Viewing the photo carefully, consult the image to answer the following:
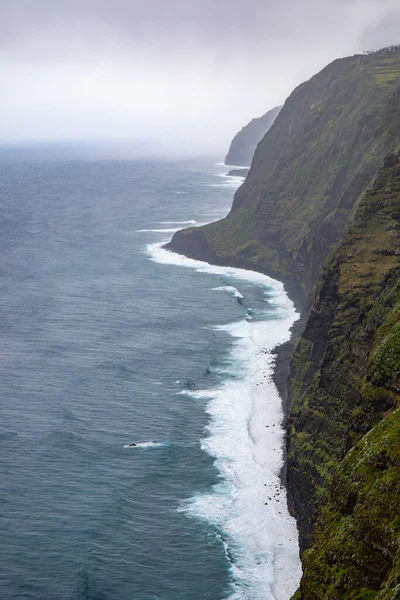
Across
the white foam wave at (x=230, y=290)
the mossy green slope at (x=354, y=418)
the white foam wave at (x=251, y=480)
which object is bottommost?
the white foam wave at (x=251, y=480)

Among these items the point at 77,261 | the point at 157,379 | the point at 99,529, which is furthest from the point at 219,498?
the point at 77,261

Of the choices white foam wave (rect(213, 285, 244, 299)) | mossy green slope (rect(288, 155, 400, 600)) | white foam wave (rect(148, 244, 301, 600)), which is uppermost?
mossy green slope (rect(288, 155, 400, 600))

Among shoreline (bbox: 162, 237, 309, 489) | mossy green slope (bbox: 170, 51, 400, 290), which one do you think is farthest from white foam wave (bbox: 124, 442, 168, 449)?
mossy green slope (bbox: 170, 51, 400, 290)

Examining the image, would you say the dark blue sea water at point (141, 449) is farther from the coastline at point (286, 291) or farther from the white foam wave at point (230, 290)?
the white foam wave at point (230, 290)

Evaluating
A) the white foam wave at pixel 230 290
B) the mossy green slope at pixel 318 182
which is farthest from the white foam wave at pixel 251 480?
the mossy green slope at pixel 318 182

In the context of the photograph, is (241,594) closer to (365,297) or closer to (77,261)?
(365,297)

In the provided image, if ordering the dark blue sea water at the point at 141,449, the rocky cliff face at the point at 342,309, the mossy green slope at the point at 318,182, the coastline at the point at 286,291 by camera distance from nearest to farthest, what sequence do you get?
the rocky cliff face at the point at 342,309
the dark blue sea water at the point at 141,449
the coastline at the point at 286,291
the mossy green slope at the point at 318,182

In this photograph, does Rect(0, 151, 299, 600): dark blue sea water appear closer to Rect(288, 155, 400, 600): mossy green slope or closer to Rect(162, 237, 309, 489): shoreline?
Rect(162, 237, 309, 489): shoreline
